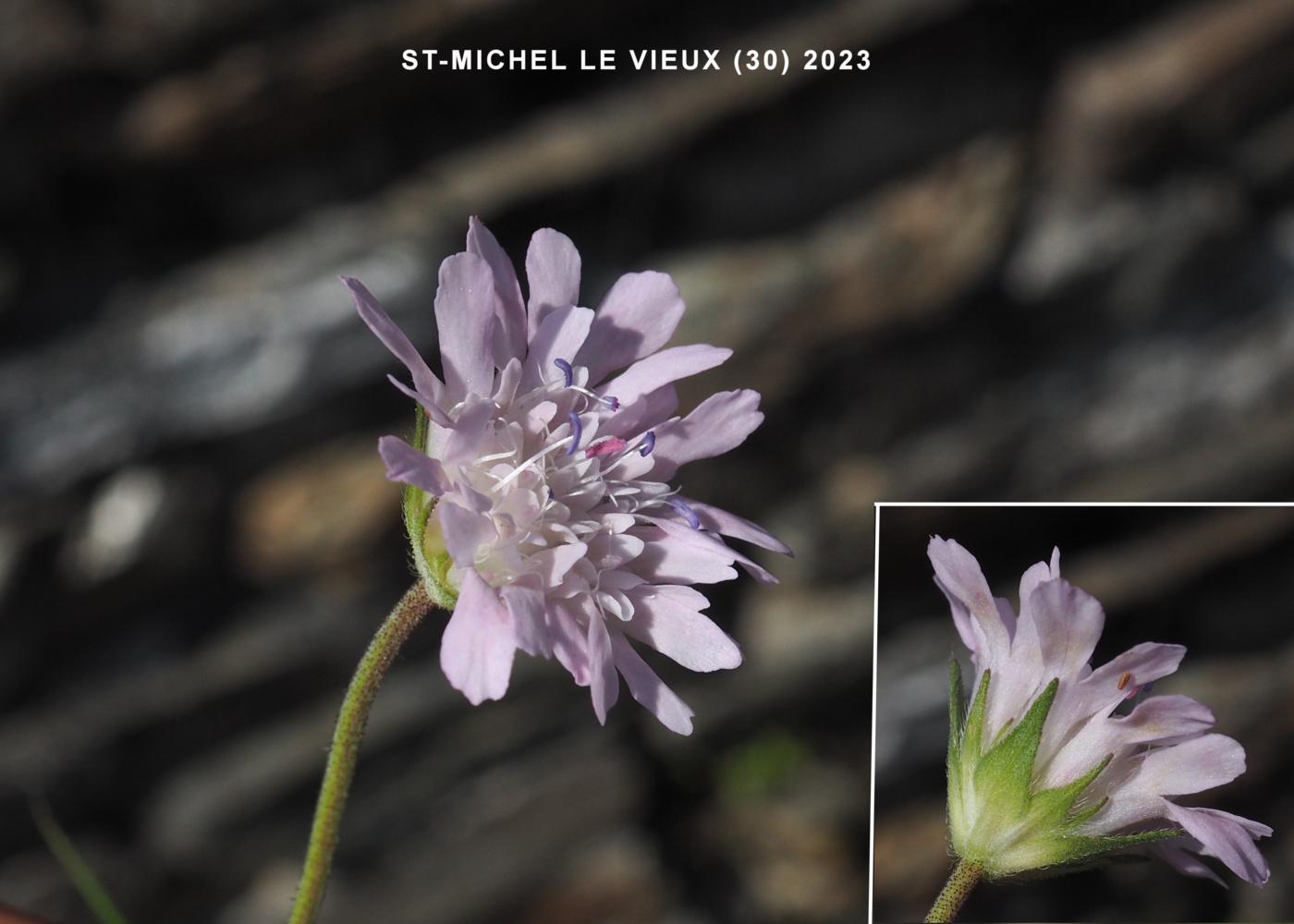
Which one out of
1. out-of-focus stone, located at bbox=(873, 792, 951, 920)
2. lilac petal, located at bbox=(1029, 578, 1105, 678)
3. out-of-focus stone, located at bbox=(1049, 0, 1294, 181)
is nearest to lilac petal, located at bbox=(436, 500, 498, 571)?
lilac petal, located at bbox=(1029, 578, 1105, 678)

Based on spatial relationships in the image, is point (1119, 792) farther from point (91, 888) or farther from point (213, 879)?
point (213, 879)

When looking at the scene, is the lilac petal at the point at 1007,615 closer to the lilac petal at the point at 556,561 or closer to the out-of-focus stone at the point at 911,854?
the lilac petal at the point at 556,561

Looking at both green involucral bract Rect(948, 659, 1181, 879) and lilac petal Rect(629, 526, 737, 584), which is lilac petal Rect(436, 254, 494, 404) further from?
green involucral bract Rect(948, 659, 1181, 879)

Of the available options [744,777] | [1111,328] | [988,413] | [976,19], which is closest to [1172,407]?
[1111,328]

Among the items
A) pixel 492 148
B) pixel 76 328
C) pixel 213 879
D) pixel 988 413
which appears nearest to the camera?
pixel 76 328

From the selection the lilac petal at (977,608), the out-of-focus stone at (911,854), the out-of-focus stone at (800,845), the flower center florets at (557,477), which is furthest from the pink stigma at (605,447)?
the out-of-focus stone at (800,845)

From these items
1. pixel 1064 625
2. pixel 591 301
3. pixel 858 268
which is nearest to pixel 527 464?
pixel 1064 625

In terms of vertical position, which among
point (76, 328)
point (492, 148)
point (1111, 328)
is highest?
point (492, 148)
